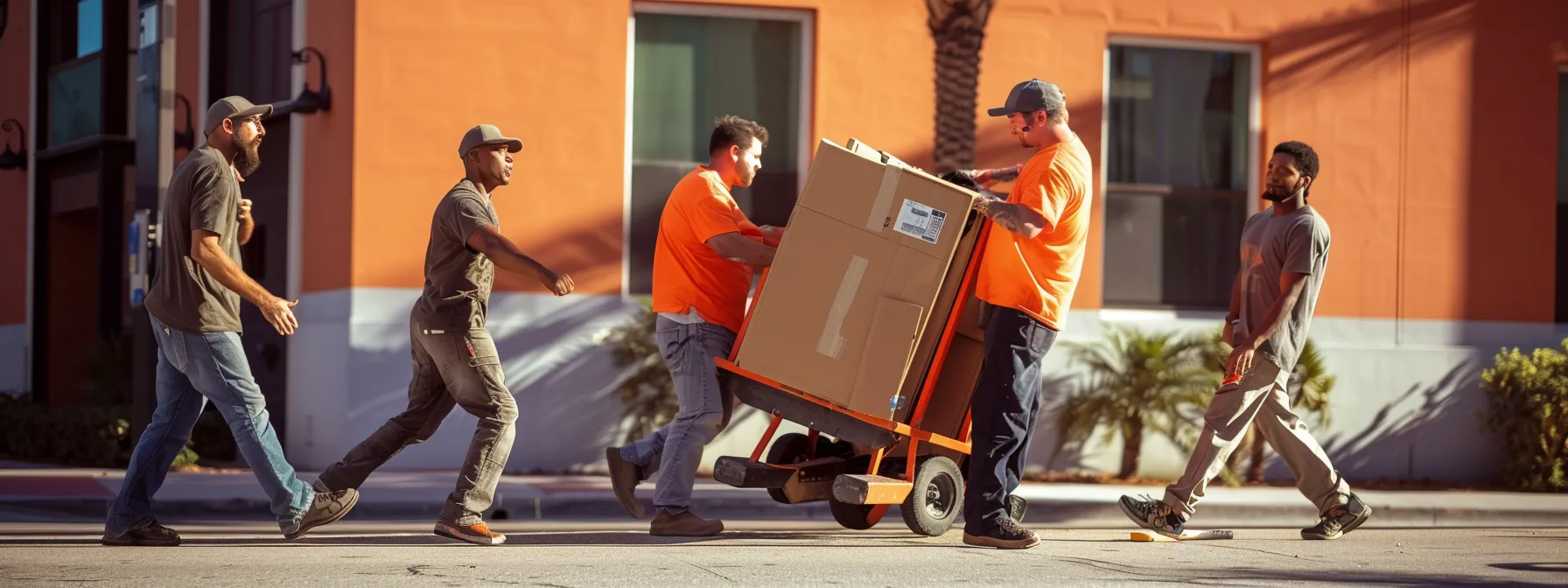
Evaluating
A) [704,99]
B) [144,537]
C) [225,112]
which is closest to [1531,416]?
→ [704,99]

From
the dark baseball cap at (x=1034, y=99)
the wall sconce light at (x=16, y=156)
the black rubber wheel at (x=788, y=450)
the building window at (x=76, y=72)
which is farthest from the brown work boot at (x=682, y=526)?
the wall sconce light at (x=16, y=156)

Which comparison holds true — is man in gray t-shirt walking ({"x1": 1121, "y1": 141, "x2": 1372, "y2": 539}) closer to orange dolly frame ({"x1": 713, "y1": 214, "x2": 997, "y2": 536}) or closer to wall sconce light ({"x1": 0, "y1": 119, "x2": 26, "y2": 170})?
orange dolly frame ({"x1": 713, "y1": 214, "x2": 997, "y2": 536})

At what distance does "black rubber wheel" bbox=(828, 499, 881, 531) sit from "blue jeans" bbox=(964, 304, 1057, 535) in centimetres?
97

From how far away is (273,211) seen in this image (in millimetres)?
12617

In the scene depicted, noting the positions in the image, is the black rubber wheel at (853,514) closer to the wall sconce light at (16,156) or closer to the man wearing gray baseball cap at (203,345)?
the man wearing gray baseball cap at (203,345)

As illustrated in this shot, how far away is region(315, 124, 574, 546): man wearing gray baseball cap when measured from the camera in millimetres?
6977

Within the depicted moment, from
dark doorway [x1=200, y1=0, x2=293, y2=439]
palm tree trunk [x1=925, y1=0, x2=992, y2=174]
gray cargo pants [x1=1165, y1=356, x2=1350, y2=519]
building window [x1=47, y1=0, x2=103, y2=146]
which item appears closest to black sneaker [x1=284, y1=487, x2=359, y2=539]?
gray cargo pants [x1=1165, y1=356, x2=1350, y2=519]

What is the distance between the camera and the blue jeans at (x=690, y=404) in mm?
7438

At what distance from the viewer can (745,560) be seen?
6.69 metres

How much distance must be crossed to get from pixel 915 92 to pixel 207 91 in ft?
18.1

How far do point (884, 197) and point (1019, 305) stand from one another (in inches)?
29.3

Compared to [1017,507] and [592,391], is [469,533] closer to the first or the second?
[1017,507]

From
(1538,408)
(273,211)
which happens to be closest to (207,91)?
(273,211)

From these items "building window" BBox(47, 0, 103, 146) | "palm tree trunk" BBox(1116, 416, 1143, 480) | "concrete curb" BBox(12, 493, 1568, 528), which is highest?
"building window" BBox(47, 0, 103, 146)
